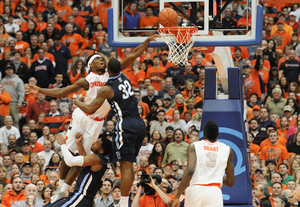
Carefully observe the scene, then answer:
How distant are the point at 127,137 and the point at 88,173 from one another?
0.80 meters

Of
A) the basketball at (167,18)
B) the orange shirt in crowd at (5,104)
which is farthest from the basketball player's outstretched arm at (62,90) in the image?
the orange shirt in crowd at (5,104)

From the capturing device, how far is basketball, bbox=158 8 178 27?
27.3 feet

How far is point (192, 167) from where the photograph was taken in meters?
Result: 6.84

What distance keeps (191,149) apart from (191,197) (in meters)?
0.63

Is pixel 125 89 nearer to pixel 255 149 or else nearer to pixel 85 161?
pixel 85 161

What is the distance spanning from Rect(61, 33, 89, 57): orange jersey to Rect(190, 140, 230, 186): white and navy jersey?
10835 millimetres

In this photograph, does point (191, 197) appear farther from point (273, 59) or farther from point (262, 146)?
point (273, 59)

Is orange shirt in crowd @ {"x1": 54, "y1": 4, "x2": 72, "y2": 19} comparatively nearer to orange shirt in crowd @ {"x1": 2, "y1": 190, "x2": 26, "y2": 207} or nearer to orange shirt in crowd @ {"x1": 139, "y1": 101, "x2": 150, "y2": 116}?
orange shirt in crowd @ {"x1": 139, "y1": 101, "x2": 150, "y2": 116}

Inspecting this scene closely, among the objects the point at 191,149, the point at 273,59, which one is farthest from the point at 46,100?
the point at 191,149

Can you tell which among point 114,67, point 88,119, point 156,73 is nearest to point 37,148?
point 156,73

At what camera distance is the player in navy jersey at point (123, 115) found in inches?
298

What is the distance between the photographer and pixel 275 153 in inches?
473

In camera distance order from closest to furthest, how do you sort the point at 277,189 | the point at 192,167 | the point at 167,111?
the point at 192,167 < the point at 277,189 < the point at 167,111

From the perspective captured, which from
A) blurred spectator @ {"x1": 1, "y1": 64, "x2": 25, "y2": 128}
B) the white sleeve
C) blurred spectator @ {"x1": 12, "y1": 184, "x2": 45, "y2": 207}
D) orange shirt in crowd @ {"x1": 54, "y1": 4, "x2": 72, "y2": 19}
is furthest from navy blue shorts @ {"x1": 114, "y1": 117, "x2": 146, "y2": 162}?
orange shirt in crowd @ {"x1": 54, "y1": 4, "x2": 72, "y2": 19}
